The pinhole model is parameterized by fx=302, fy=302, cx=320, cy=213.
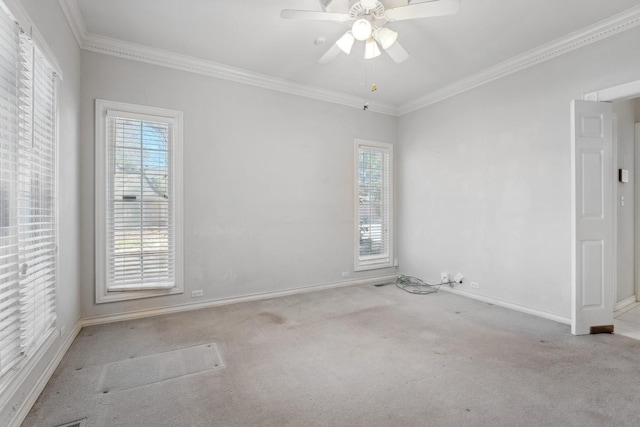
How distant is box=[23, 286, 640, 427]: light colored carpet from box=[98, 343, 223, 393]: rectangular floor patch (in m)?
0.05

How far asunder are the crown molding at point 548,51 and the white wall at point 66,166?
14.6ft

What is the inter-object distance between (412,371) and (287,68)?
364 cm

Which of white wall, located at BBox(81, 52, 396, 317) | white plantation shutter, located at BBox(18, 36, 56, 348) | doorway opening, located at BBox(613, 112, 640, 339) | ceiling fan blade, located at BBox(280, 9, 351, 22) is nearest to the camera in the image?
white plantation shutter, located at BBox(18, 36, 56, 348)

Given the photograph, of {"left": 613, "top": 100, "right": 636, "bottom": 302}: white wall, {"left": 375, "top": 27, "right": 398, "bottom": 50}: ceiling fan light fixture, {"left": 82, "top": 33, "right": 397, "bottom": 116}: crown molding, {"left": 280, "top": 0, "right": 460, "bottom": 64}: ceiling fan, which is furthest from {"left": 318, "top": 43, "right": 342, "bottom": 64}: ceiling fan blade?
{"left": 613, "top": 100, "right": 636, "bottom": 302}: white wall

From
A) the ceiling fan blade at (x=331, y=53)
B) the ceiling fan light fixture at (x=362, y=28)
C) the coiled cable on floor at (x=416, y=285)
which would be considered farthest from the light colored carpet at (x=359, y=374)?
the ceiling fan blade at (x=331, y=53)

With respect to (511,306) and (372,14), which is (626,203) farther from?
(372,14)

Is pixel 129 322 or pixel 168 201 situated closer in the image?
pixel 129 322

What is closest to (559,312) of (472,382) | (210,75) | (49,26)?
(472,382)

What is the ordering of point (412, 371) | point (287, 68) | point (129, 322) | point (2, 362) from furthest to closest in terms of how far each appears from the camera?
point (287, 68)
point (129, 322)
point (412, 371)
point (2, 362)

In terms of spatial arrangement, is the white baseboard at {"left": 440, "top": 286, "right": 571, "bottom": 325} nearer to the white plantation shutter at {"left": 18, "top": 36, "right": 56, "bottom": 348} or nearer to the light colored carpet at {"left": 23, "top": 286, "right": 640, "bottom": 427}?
the light colored carpet at {"left": 23, "top": 286, "right": 640, "bottom": 427}

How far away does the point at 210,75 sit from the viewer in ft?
12.5

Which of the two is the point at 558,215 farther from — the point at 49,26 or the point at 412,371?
the point at 49,26

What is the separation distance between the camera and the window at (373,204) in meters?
5.03

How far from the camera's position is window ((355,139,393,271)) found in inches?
198
